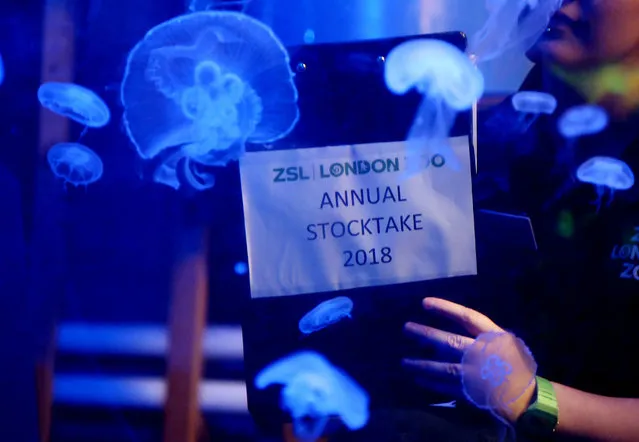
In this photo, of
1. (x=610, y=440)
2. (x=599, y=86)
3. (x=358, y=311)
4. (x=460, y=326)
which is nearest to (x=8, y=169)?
(x=358, y=311)

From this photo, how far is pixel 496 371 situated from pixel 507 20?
20.3 inches

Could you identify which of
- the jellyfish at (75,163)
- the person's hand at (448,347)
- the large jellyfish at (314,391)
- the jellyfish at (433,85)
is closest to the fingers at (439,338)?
the person's hand at (448,347)

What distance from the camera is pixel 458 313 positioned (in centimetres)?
78

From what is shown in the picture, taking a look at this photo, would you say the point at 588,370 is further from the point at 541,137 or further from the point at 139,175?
the point at 139,175

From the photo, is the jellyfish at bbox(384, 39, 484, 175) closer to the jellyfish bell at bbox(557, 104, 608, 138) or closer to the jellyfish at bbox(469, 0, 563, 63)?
the jellyfish at bbox(469, 0, 563, 63)

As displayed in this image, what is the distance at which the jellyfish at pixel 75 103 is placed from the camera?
0.74m

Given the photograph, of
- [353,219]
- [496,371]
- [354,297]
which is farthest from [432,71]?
[496,371]

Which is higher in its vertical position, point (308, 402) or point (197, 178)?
point (197, 178)

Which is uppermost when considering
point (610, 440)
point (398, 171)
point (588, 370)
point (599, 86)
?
point (599, 86)

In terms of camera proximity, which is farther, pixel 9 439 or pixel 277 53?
pixel 9 439

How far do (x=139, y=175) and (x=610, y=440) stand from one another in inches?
32.8

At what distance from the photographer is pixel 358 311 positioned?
789 mm

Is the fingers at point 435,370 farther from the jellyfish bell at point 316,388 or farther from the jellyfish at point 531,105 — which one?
the jellyfish at point 531,105

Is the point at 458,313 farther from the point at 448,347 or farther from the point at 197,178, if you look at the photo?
the point at 197,178
